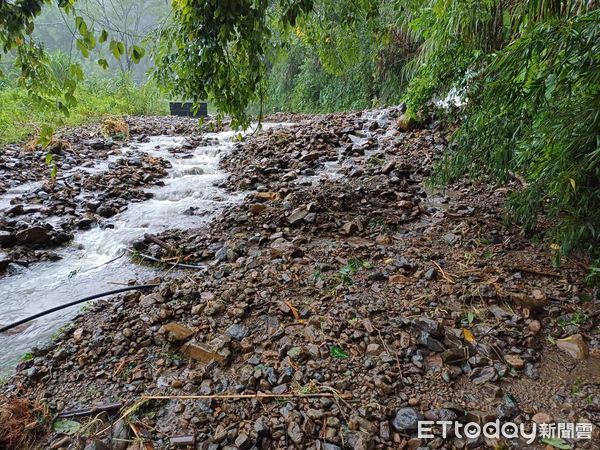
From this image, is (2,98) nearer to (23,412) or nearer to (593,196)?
(23,412)

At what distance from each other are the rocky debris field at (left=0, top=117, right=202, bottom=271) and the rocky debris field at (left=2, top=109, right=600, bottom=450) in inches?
46.2

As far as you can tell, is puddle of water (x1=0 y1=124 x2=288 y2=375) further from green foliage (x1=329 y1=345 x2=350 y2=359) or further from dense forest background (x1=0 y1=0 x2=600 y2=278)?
green foliage (x1=329 y1=345 x2=350 y2=359)

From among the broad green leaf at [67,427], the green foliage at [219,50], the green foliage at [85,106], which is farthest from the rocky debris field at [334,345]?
the green foliage at [85,106]

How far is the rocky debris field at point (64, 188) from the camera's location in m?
3.21

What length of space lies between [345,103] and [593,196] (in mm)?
10450

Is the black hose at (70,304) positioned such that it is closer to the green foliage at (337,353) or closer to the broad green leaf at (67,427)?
the broad green leaf at (67,427)

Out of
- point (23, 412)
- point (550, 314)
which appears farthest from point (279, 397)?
point (550, 314)

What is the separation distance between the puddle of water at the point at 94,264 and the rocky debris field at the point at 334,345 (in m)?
0.25

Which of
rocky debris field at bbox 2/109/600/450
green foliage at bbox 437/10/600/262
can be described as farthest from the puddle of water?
green foliage at bbox 437/10/600/262

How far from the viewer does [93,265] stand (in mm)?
2998

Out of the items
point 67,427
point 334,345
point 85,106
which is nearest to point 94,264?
point 67,427

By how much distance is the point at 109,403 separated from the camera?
1.54 metres

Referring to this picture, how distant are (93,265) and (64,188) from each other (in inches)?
76.7

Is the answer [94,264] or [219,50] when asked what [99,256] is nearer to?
[94,264]
